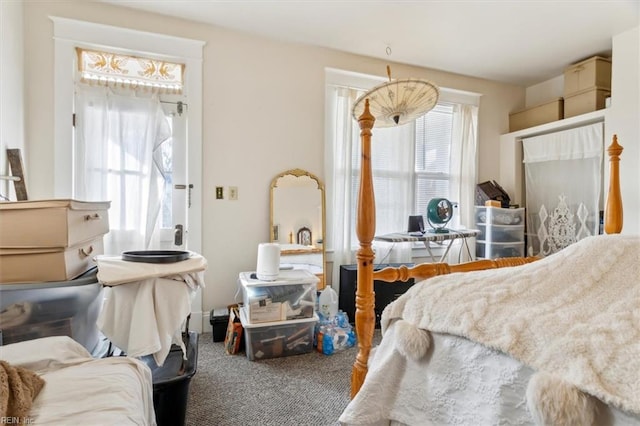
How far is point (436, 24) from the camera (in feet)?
8.54

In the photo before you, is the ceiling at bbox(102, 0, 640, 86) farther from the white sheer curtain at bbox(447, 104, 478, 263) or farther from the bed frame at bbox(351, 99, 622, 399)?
the bed frame at bbox(351, 99, 622, 399)

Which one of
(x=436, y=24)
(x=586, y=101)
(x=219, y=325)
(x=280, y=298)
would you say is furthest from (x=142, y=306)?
(x=586, y=101)

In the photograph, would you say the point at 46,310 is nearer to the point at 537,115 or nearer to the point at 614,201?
the point at 614,201

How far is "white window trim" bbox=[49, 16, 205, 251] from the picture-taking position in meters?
2.27

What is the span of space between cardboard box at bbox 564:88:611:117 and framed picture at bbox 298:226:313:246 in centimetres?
284

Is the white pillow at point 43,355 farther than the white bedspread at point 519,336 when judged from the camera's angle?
Yes

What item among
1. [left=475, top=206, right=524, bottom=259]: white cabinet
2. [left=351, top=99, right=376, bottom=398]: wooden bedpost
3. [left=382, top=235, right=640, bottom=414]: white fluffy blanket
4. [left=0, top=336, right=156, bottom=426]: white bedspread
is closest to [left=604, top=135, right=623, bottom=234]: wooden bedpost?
[left=382, top=235, right=640, bottom=414]: white fluffy blanket

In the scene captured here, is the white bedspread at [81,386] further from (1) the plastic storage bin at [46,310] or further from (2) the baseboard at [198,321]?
(2) the baseboard at [198,321]

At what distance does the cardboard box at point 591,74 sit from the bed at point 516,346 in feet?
8.58

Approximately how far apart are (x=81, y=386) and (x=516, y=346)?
114 centimetres

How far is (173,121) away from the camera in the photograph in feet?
8.44

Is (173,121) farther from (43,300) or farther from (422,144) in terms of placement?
(422,144)

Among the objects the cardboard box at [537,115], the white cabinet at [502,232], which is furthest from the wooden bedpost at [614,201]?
the cardboard box at [537,115]

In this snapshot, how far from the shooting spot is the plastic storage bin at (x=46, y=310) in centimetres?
122
